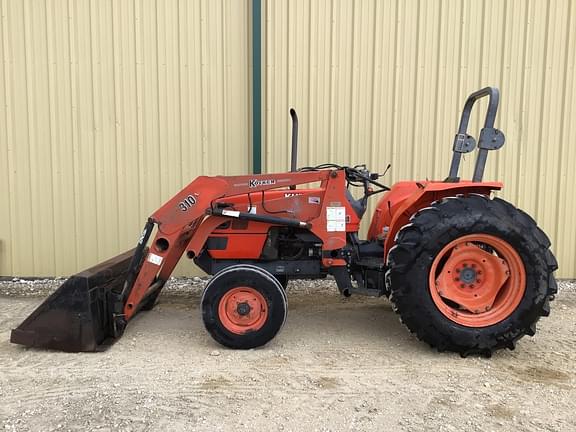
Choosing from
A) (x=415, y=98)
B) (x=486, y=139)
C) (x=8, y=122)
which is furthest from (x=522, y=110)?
(x=8, y=122)

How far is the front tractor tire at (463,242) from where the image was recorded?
3.83 m

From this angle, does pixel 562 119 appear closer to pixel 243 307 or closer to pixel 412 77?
pixel 412 77

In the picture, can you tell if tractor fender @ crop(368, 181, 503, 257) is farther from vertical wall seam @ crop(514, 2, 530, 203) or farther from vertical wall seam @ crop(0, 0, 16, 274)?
vertical wall seam @ crop(0, 0, 16, 274)

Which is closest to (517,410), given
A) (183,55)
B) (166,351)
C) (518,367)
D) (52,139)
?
(518,367)

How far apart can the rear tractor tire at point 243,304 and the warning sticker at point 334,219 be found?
67 centimetres

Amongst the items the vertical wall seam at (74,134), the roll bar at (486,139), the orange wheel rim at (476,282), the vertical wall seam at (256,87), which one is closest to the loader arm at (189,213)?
the orange wheel rim at (476,282)

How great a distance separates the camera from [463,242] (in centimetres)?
397

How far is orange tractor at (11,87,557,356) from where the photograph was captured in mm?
3855

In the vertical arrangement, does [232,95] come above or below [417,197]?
above

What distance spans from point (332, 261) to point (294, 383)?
3.92ft

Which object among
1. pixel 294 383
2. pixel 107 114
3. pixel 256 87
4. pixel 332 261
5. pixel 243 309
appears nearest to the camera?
pixel 294 383

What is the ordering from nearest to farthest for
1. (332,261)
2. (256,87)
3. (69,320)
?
(69,320)
(332,261)
(256,87)

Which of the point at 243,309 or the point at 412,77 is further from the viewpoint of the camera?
the point at 412,77

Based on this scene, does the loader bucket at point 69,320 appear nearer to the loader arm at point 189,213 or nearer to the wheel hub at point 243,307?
the loader arm at point 189,213
